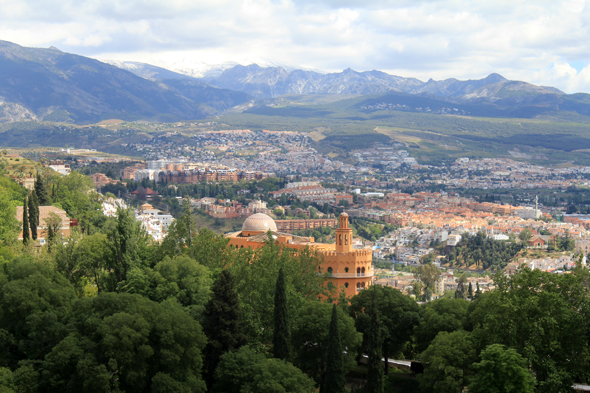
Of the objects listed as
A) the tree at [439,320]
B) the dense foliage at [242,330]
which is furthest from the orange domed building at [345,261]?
the tree at [439,320]

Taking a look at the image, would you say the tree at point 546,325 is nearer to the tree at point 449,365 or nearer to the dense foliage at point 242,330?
the dense foliage at point 242,330

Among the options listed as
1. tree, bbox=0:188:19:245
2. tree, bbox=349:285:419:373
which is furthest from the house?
tree, bbox=0:188:19:245

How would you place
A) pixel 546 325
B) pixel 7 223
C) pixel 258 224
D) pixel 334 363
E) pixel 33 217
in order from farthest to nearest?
pixel 258 224
pixel 33 217
pixel 7 223
pixel 334 363
pixel 546 325

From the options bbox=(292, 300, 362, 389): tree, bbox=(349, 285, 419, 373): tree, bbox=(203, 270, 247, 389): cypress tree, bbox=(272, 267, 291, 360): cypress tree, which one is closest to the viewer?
bbox=(203, 270, 247, 389): cypress tree

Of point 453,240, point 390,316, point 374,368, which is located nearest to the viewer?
point 374,368

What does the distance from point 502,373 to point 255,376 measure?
398 inches

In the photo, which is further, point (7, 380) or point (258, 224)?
point (258, 224)

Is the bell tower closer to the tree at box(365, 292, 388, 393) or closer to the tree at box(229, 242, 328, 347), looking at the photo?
the tree at box(229, 242, 328, 347)

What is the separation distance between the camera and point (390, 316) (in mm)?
40438

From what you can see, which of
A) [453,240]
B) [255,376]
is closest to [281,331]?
[255,376]

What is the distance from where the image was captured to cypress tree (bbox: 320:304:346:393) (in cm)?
3180

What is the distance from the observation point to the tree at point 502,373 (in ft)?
90.8

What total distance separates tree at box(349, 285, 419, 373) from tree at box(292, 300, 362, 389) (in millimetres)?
4360

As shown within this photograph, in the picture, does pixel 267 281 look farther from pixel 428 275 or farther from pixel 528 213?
pixel 528 213
